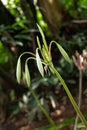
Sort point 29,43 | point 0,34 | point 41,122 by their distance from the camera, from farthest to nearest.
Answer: point 29,43 → point 41,122 → point 0,34

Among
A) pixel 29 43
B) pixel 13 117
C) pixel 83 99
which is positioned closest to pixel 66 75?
pixel 83 99

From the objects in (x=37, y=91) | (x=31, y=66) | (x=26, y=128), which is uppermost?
(x=31, y=66)

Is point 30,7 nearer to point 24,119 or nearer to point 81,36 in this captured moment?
point 81,36

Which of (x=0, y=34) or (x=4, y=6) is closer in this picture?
(x=0, y=34)

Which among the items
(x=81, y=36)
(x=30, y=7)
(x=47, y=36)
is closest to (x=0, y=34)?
(x=30, y=7)

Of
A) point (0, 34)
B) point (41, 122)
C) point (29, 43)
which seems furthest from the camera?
point (29, 43)

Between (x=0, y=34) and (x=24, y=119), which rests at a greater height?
(x=0, y=34)
